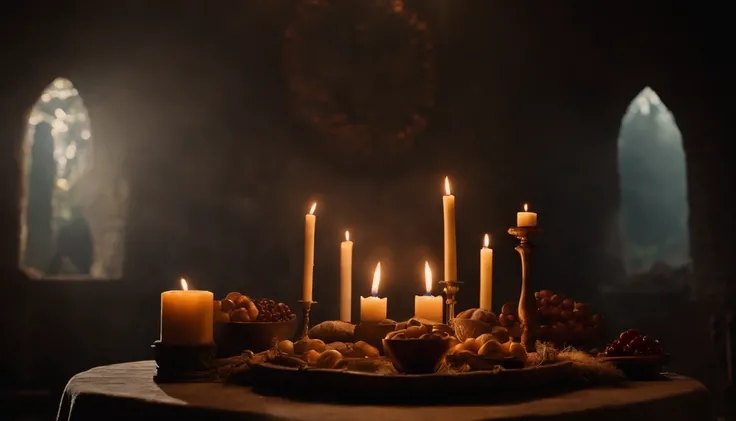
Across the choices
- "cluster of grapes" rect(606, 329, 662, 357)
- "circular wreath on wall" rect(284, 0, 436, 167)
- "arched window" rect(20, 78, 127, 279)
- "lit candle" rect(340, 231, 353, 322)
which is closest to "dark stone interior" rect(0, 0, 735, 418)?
"circular wreath on wall" rect(284, 0, 436, 167)

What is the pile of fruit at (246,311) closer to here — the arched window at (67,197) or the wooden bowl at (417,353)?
the wooden bowl at (417,353)

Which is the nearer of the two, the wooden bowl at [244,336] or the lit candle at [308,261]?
the wooden bowl at [244,336]

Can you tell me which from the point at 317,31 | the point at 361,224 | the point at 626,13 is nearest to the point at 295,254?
the point at 361,224

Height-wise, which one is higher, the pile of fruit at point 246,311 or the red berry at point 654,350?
the pile of fruit at point 246,311

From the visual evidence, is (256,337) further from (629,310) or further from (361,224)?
(629,310)

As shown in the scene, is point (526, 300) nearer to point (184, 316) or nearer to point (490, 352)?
point (490, 352)

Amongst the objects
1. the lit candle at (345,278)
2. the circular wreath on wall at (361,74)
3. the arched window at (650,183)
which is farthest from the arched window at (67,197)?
the lit candle at (345,278)

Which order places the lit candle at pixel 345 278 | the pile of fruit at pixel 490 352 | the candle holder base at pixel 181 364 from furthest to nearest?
the lit candle at pixel 345 278 < the candle holder base at pixel 181 364 < the pile of fruit at pixel 490 352

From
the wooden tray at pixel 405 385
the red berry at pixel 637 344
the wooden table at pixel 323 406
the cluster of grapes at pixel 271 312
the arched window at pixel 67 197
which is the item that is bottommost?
the wooden table at pixel 323 406

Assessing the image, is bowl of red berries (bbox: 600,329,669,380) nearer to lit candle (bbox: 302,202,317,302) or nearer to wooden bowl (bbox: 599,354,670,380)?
wooden bowl (bbox: 599,354,670,380)
